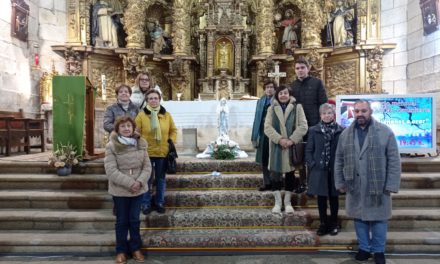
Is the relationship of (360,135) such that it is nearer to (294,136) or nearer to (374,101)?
(294,136)

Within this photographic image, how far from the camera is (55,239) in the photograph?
3.68 m

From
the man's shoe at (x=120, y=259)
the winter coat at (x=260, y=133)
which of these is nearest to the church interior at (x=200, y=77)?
the man's shoe at (x=120, y=259)

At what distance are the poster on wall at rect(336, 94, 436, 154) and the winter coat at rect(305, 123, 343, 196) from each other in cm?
223

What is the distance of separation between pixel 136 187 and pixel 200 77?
23.3 ft

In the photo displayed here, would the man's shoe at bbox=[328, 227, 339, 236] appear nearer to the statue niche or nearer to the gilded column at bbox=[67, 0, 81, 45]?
the statue niche

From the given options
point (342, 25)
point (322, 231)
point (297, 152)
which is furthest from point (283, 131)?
point (342, 25)

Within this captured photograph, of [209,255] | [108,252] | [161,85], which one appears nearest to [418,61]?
[161,85]

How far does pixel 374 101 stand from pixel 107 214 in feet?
15.2

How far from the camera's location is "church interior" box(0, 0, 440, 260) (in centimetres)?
399

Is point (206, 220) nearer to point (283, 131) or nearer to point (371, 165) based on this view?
point (283, 131)

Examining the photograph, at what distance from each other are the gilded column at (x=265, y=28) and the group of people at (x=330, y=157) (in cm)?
552

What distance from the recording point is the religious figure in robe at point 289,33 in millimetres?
9684

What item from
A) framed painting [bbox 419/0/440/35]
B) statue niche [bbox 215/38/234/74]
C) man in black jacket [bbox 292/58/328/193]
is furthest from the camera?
statue niche [bbox 215/38/234/74]

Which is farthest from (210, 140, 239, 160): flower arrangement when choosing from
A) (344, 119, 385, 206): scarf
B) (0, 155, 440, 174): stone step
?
(344, 119, 385, 206): scarf
